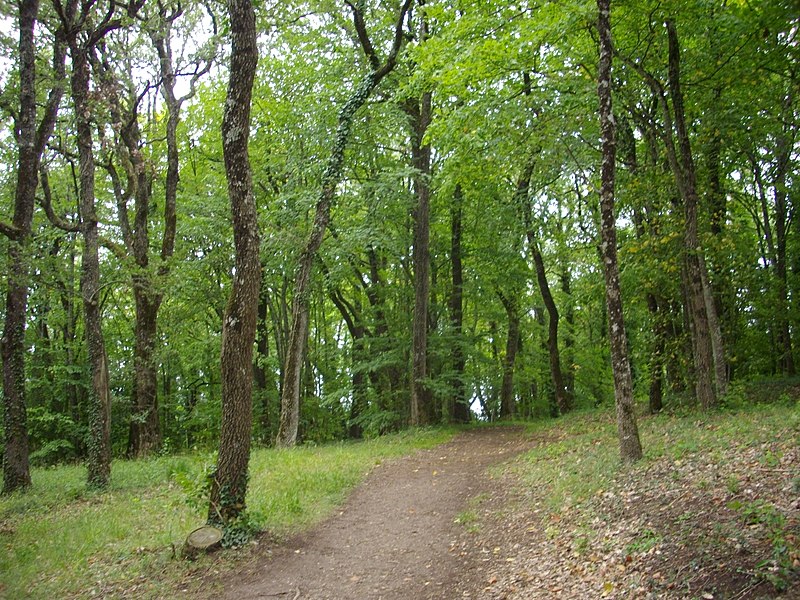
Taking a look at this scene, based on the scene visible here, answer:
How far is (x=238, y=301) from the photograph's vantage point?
318 inches

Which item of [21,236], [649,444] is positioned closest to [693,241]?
[649,444]

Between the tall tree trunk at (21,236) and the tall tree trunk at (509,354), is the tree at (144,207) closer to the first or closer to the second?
the tall tree trunk at (21,236)

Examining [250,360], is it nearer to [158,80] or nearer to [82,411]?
[158,80]

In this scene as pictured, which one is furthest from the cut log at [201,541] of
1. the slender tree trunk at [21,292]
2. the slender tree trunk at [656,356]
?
the slender tree trunk at [656,356]

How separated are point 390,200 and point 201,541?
13.2 meters

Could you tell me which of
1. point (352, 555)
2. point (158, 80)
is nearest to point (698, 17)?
point (352, 555)

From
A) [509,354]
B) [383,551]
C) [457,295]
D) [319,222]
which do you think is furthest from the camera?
[509,354]

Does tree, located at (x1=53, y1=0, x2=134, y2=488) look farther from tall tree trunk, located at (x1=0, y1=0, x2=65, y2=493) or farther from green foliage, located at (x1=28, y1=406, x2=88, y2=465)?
green foliage, located at (x1=28, y1=406, x2=88, y2=465)

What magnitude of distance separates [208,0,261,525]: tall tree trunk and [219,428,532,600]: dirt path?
3.55 feet

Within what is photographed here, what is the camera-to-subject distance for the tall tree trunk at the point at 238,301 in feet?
26.0

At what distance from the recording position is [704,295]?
40.9 feet

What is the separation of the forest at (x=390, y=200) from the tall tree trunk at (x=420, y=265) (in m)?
0.08

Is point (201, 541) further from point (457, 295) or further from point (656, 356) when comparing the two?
point (457, 295)

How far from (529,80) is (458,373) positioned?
9524 mm
